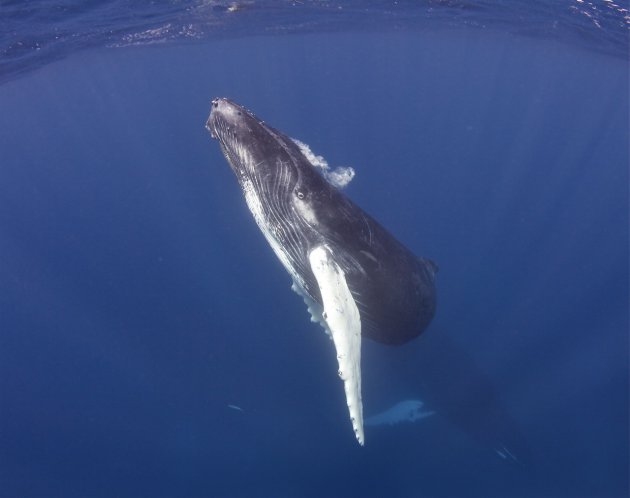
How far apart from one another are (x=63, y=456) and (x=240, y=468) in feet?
16.1

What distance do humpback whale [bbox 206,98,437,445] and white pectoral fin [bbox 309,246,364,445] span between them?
0.01 m

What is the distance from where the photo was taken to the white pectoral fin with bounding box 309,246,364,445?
6.41 meters

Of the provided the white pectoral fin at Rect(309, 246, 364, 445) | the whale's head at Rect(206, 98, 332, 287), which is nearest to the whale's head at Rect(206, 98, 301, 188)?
the whale's head at Rect(206, 98, 332, 287)

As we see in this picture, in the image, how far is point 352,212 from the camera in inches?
286

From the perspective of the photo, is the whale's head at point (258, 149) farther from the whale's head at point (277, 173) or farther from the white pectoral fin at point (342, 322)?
the white pectoral fin at point (342, 322)

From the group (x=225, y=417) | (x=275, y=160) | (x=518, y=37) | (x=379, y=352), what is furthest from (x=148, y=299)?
(x=518, y=37)

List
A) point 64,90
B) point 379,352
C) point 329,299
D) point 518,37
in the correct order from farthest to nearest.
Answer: point 64,90 → point 518,37 → point 379,352 → point 329,299

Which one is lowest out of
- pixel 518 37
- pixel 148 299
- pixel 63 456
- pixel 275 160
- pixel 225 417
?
pixel 63 456

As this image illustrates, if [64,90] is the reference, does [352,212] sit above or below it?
above

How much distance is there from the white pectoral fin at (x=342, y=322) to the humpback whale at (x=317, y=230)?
0.01 meters

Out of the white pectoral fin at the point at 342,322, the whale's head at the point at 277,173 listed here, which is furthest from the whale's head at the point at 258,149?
the white pectoral fin at the point at 342,322

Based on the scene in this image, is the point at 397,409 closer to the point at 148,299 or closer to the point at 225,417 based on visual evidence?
the point at 225,417

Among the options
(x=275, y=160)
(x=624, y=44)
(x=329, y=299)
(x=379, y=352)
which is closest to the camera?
(x=329, y=299)

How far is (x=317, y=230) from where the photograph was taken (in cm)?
701
